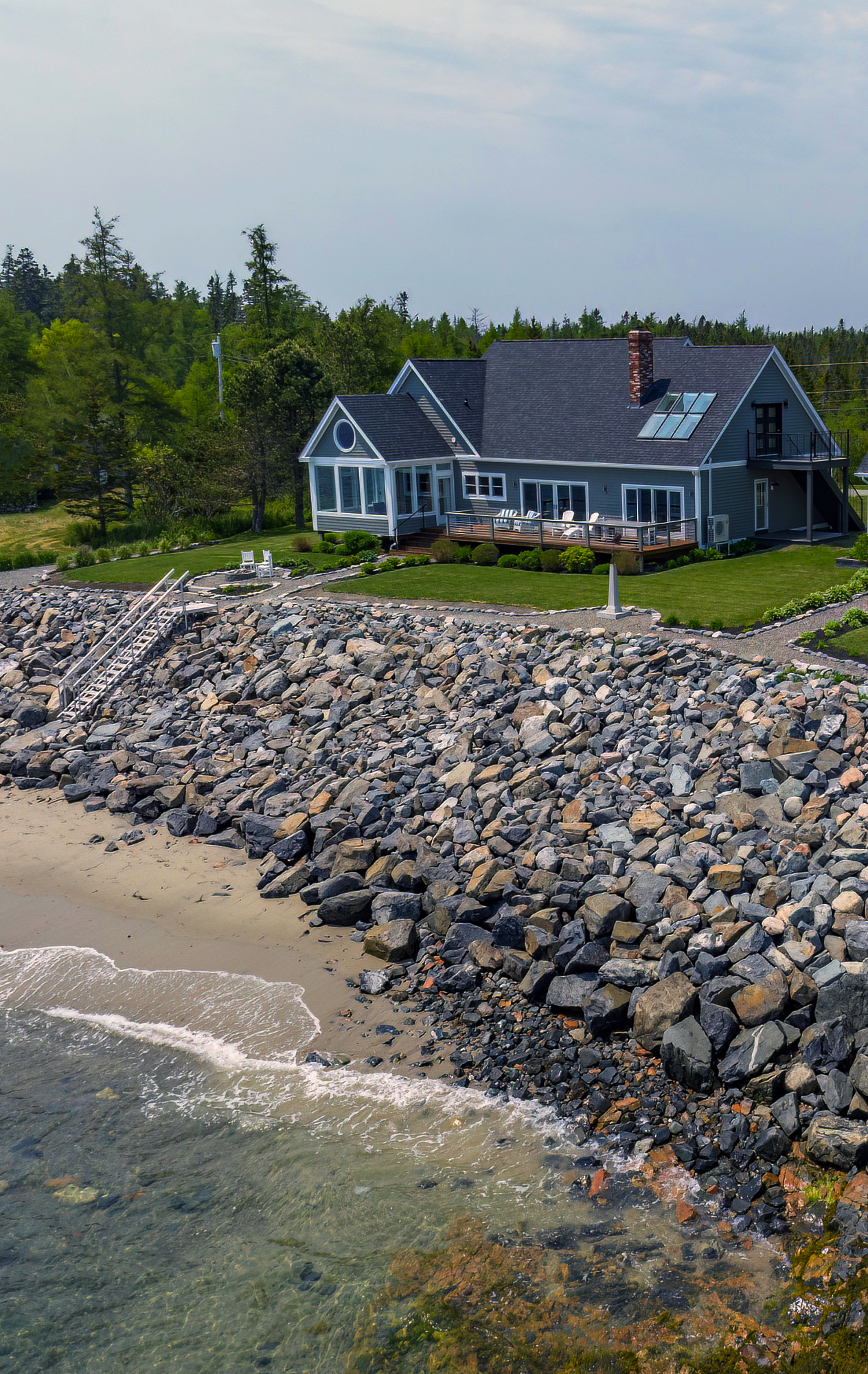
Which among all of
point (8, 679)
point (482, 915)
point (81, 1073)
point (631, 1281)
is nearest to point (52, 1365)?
point (81, 1073)

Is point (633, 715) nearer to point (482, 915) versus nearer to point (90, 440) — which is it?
point (482, 915)

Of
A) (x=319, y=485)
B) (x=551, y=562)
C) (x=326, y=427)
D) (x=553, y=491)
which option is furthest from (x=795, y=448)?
(x=319, y=485)

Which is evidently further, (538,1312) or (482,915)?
(482,915)

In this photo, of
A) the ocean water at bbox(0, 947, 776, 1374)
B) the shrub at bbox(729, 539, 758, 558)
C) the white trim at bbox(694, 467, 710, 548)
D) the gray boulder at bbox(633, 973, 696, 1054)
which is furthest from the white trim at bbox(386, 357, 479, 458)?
the gray boulder at bbox(633, 973, 696, 1054)

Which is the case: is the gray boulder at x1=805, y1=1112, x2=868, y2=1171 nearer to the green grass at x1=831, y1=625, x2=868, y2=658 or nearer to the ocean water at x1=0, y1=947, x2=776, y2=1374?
the ocean water at x1=0, y1=947, x2=776, y2=1374

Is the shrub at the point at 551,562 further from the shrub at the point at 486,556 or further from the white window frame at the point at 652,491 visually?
the white window frame at the point at 652,491

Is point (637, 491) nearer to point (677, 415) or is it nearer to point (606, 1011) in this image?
point (677, 415)

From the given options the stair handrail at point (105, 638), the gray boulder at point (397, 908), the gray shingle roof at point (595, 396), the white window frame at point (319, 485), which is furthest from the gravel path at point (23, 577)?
the gray boulder at point (397, 908)
